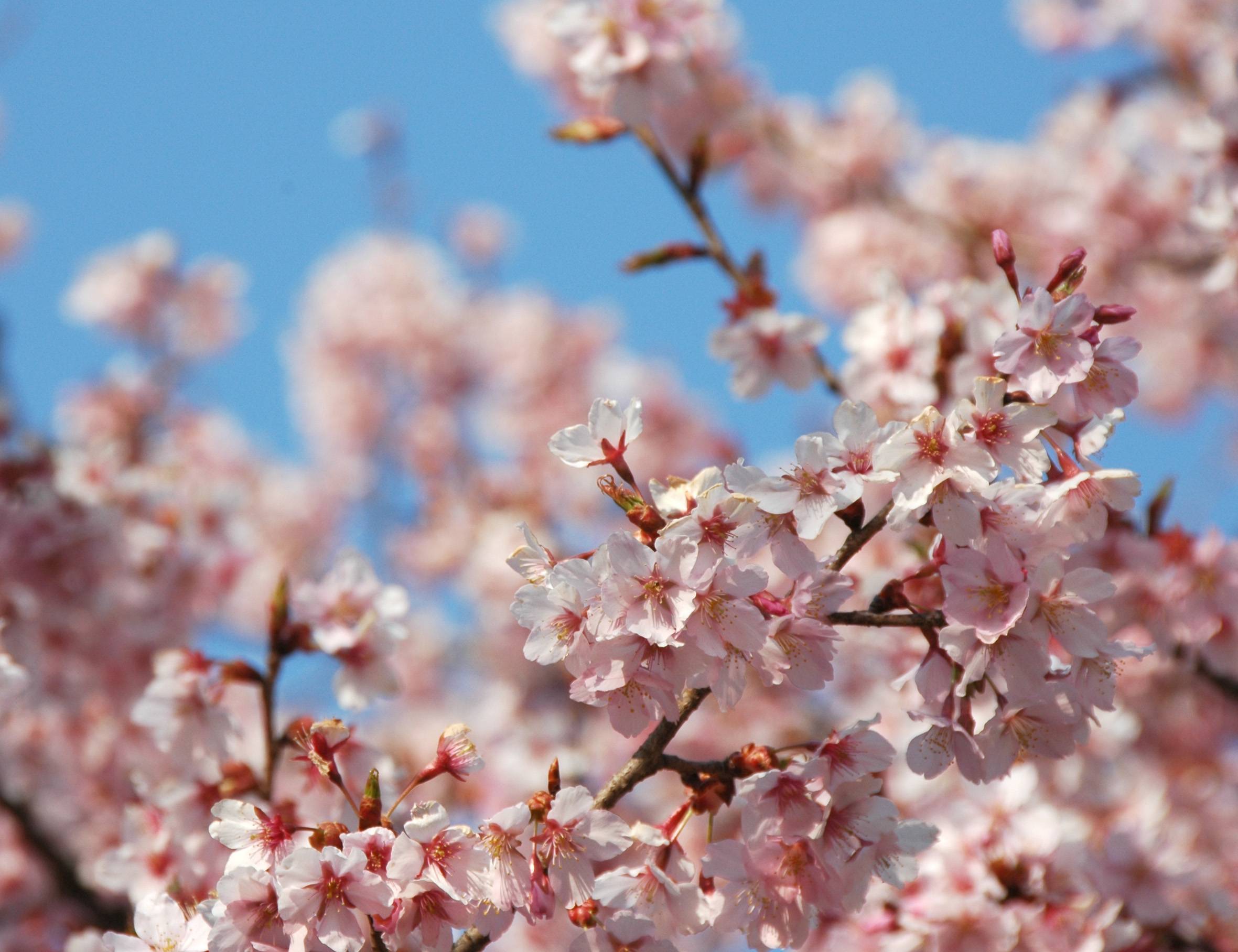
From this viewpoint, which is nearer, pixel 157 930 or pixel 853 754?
pixel 853 754

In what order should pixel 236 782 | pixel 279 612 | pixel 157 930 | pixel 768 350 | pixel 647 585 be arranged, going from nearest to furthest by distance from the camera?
pixel 647 585
pixel 157 930
pixel 236 782
pixel 279 612
pixel 768 350

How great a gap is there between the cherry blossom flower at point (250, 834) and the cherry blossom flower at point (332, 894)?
0.11 metres

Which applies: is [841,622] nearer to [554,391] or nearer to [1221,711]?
[1221,711]

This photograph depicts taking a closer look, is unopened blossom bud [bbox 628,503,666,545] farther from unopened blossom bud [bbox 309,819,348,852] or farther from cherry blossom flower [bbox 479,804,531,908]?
unopened blossom bud [bbox 309,819,348,852]

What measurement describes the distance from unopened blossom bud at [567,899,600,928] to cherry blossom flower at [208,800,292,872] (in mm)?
492

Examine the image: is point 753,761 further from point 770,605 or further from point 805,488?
point 805,488

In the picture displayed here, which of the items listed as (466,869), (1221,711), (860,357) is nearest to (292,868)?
(466,869)

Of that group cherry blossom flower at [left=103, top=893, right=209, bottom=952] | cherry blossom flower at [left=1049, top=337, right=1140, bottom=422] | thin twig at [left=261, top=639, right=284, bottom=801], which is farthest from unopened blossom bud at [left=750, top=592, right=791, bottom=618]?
thin twig at [left=261, top=639, right=284, bottom=801]

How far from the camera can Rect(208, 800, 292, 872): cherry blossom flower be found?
1796mm

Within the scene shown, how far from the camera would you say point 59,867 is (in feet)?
13.0

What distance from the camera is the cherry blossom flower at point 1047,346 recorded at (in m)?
1.80

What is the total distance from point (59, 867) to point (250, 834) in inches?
106

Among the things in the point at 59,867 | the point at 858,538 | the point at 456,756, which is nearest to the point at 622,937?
the point at 456,756

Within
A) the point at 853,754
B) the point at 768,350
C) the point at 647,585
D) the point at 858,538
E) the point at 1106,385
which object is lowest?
the point at 853,754
